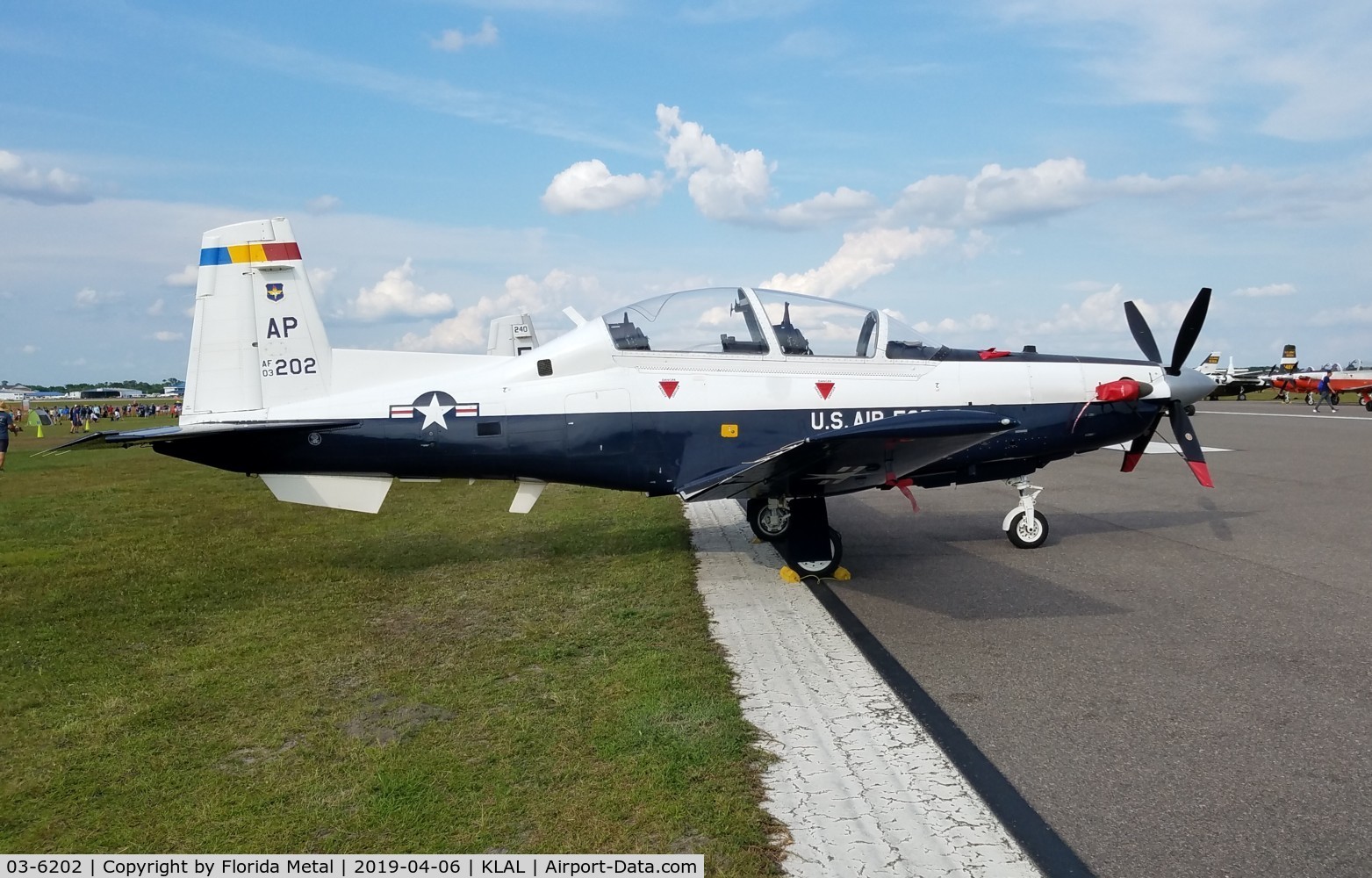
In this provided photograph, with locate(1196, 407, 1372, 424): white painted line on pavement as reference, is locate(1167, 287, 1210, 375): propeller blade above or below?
above

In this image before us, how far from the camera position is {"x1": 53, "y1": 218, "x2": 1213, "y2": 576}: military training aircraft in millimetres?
7387

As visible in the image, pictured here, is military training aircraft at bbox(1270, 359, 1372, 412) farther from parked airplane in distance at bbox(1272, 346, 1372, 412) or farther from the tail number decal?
the tail number decal

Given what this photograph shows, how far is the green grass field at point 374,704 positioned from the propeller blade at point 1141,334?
18.7 feet

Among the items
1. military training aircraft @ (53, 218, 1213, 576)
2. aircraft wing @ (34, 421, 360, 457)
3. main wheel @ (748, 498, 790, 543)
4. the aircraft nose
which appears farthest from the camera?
main wheel @ (748, 498, 790, 543)

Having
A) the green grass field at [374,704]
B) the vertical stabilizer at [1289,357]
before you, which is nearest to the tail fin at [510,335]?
the green grass field at [374,704]

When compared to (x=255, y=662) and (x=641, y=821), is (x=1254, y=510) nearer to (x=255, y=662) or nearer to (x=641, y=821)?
(x=641, y=821)

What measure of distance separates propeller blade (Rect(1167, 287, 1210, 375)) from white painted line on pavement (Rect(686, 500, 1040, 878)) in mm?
4944

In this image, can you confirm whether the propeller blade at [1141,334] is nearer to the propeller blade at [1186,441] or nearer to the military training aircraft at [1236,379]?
the propeller blade at [1186,441]

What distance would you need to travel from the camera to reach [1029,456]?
8.50 m

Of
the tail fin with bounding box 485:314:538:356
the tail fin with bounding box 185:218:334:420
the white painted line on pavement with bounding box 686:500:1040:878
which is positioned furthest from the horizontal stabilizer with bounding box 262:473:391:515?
the tail fin with bounding box 485:314:538:356

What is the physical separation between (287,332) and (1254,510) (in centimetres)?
1105

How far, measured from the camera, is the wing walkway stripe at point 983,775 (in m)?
3.07

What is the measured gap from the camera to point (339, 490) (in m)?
7.60

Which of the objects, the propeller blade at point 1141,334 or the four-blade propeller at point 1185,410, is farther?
the propeller blade at point 1141,334
